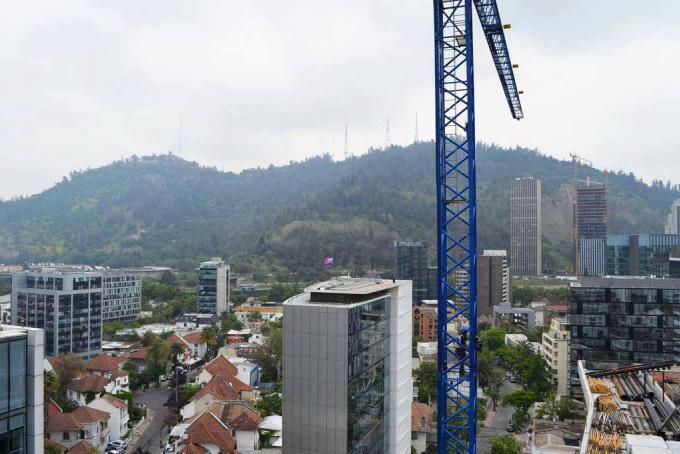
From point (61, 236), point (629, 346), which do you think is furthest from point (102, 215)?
point (629, 346)

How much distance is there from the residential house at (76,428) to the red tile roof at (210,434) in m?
4.35

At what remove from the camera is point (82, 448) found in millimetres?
22297

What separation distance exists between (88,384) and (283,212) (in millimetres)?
94012

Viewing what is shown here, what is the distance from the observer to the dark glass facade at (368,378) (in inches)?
495

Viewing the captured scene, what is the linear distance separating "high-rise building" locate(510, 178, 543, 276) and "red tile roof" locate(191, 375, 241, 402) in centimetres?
8584

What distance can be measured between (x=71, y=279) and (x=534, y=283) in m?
70.3

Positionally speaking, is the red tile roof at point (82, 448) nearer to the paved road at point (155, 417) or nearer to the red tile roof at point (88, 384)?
the paved road at point (155, 417)

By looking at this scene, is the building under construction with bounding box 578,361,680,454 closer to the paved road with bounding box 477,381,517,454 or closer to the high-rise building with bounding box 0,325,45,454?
the paved road with bounding box 477,381,517,454

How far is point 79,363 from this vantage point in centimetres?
3209

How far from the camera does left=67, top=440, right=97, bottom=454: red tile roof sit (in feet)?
72.3

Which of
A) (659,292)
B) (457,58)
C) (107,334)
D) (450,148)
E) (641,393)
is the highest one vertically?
(457,58)

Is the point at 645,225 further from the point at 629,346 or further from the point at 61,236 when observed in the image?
the point at 61,236

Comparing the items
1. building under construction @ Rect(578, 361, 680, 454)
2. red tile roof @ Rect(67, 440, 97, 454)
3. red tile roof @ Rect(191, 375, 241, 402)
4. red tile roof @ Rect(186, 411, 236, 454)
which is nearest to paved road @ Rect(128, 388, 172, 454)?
red tile roof @ Rect(191, 375, 241, 402)

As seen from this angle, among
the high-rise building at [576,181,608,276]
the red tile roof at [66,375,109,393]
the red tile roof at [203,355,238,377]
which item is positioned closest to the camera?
the red tile roof at [66,375,109,393]
